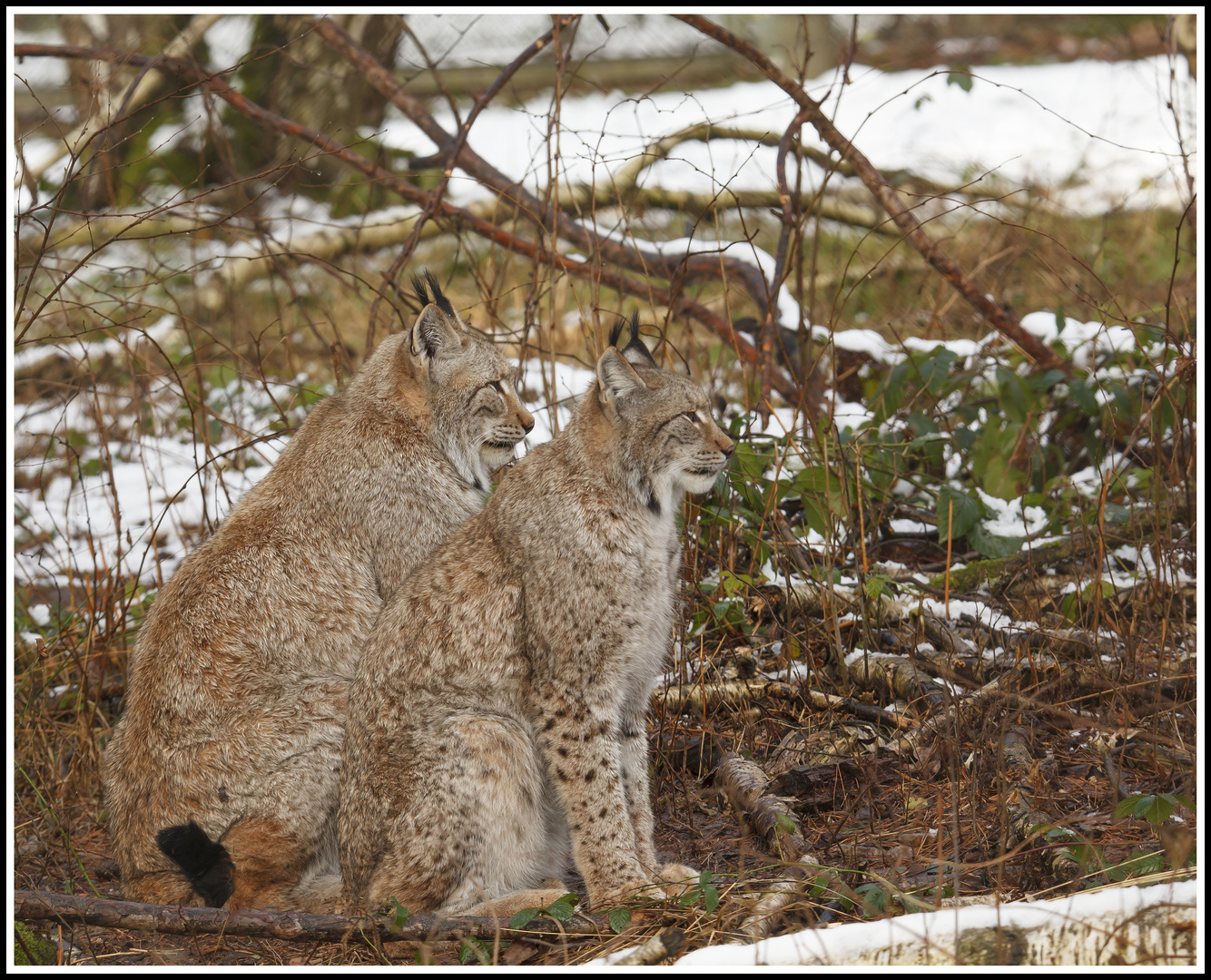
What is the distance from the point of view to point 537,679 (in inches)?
160

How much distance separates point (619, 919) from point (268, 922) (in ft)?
3.79

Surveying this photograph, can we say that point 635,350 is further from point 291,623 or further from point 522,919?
point 522,919

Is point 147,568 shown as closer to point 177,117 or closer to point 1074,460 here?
point 1074,460

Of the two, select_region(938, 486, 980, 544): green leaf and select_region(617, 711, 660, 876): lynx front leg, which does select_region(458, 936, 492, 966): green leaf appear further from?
select_region(938, 486, 980, 544): green leaf

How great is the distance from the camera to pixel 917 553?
6387 millimetres

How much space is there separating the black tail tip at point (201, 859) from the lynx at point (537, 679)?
42cm

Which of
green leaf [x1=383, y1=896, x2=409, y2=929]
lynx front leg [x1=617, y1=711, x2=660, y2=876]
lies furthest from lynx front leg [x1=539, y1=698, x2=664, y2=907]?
green leaf [x1=383, y1=896, x2=409, y2=929]

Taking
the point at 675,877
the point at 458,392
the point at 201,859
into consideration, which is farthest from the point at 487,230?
the point at 675,877

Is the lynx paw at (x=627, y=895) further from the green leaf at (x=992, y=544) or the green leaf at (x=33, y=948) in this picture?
the green leaf at (x=992, y=544)

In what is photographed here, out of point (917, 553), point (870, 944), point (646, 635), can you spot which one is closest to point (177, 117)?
point (917, 553)

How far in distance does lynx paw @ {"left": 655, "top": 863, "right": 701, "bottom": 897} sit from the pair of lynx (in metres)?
0.01

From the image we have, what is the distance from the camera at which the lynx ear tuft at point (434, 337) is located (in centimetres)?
507

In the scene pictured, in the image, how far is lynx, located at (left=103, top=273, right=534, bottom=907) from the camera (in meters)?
4.21

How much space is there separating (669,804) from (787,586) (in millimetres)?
1168
